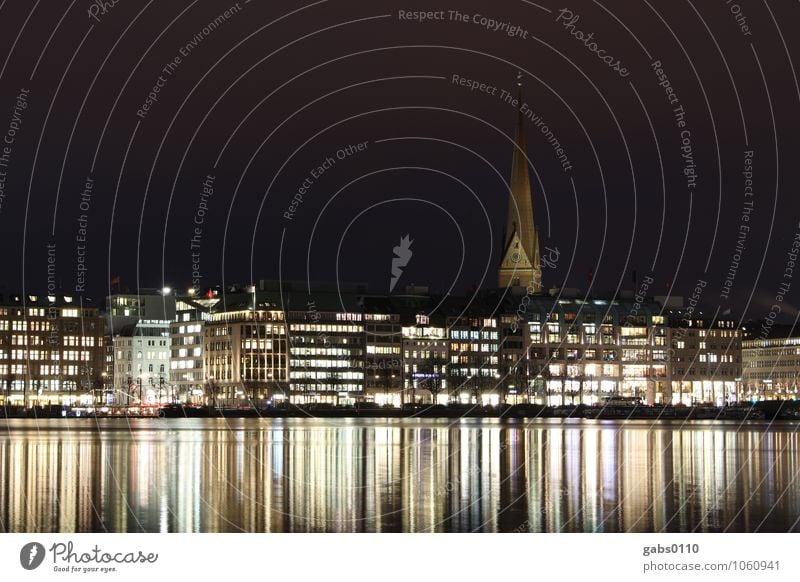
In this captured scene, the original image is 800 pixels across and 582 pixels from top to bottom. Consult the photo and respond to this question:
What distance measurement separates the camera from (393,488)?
49.1 metres

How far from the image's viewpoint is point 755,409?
197m

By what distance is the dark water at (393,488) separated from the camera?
3909 centimetres

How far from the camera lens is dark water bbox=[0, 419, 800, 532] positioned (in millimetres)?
39094

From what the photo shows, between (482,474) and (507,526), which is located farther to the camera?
(482,474)
